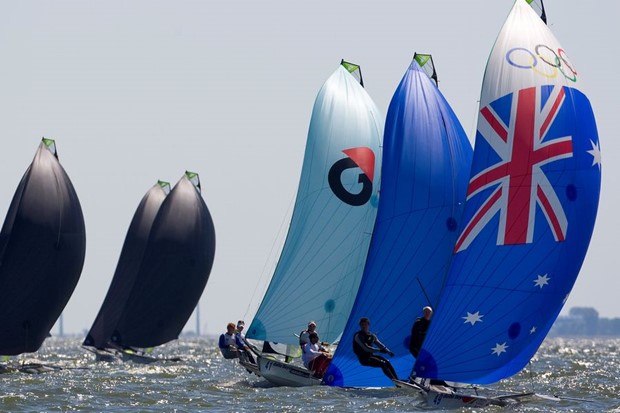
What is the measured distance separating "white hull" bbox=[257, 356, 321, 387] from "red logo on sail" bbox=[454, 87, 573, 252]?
673cm

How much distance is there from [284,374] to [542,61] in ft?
30.4

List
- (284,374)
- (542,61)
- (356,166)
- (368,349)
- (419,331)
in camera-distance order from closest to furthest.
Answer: (542,61) < (419,331) < (368,349) < (284,374) < (356,166)

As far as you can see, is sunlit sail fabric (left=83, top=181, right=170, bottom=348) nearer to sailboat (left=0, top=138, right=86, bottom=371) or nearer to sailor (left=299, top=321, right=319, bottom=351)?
sailboat (left=0, top=138, right=86, bottom=371)

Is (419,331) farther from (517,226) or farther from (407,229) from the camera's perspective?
(517,226)

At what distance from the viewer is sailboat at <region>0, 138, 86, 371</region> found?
35.2 metres

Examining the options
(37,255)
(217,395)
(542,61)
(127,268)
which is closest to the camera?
(542,61)

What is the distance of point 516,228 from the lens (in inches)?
869

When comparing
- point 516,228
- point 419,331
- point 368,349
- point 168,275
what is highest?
point 516,228

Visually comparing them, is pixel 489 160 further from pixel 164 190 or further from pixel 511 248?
pixel 164 190

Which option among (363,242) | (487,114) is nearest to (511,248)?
(487,114)

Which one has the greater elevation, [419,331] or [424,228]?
[424,228]

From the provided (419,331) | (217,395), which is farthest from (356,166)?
(419,331)

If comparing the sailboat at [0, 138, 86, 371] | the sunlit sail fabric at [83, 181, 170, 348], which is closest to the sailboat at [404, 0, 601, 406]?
the sailboat at [0, 138, 86, 371]

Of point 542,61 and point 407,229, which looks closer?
point 542,61
